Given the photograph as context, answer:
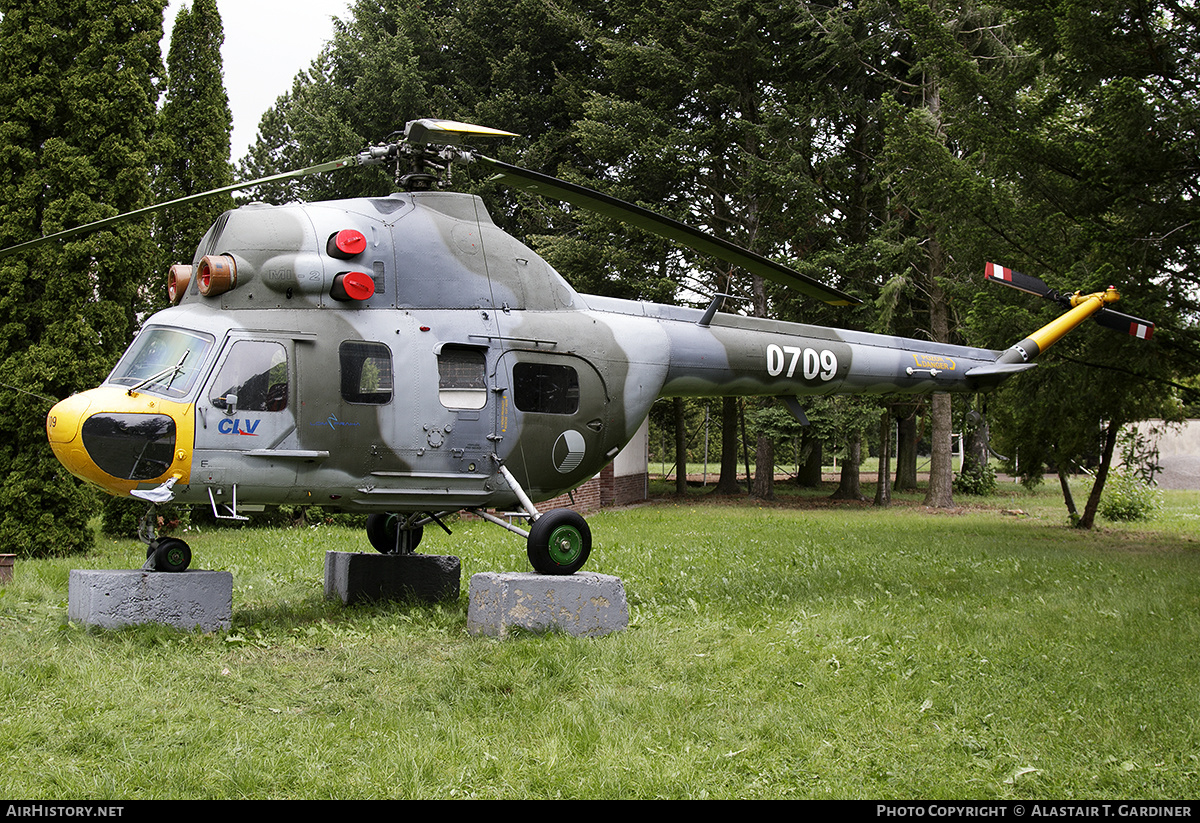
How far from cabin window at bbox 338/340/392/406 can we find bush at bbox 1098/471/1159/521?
17.0 meters

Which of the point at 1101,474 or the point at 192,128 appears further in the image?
the point at 1101,474

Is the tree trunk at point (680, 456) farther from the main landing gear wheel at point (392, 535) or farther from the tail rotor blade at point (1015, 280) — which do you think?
the main landing gear wheel at point (392, 535)

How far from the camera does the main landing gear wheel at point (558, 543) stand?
7.25 meters

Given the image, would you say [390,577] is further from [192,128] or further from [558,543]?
[192,128]

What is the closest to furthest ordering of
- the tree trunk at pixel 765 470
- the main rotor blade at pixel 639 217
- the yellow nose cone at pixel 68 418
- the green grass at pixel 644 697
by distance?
the green grass at pixel 644 697 < the yellow nose cone at pixel 68 418 < the main rotor blade at pixel 639 217 < the tree trunk at pixel 765 470

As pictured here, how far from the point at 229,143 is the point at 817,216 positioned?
14270mm

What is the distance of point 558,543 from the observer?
736cm

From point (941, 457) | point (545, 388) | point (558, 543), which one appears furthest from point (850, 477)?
point (558, 543)

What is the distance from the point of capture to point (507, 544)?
12594mm

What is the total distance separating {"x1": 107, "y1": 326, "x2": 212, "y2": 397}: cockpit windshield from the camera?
6609mm

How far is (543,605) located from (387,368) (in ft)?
7.44

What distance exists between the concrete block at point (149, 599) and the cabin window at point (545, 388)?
281 centimetres

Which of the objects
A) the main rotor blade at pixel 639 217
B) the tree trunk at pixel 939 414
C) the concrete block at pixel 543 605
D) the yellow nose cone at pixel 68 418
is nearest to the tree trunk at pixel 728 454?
the tree trunk at pixel 939 414
